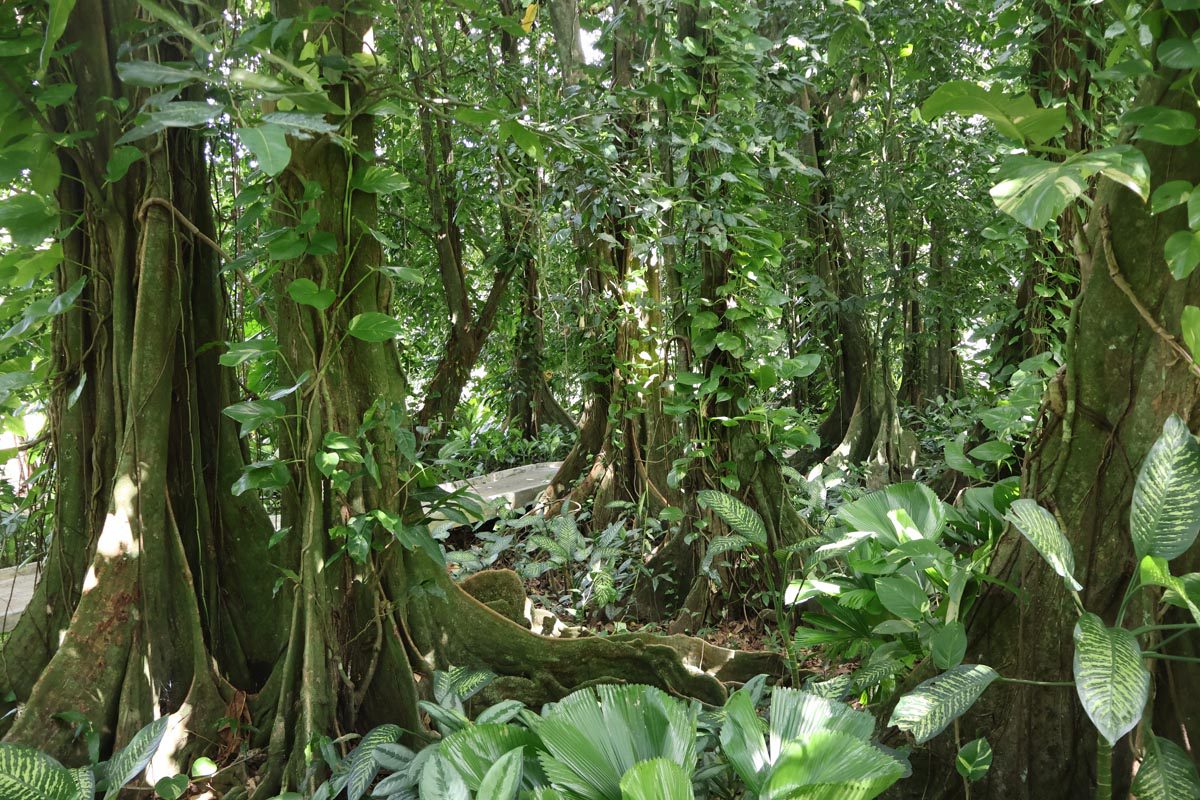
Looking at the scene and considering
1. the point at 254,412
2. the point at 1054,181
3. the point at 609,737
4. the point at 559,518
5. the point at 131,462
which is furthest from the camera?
the point at 559,518

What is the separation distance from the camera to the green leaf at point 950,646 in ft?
5.90

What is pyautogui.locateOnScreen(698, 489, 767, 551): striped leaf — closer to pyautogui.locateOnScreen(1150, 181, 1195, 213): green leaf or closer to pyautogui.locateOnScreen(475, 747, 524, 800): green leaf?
pyautogui.locateOnScreen(475, 747, 524, 800): green leaf

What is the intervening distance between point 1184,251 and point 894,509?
93 centimetres

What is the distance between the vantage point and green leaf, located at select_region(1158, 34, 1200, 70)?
4.77ft

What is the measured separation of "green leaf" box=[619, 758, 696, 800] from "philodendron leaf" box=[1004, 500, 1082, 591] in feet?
2.46

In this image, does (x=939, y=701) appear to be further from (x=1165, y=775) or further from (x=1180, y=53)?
(x=1180, y=53)

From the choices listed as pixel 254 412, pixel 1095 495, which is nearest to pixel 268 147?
pixel 254 412

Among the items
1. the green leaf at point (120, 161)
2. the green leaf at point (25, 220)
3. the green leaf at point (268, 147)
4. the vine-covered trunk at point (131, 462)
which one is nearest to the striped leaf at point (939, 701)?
the green leaf at point (268, 147)

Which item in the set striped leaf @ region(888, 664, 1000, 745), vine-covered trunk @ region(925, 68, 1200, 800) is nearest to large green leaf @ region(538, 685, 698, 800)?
striped leaf @ region(888, 664, 1000, 745)

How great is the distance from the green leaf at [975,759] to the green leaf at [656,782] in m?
0.64

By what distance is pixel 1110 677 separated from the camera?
1414 millimetres

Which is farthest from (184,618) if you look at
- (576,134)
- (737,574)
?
(737,574)

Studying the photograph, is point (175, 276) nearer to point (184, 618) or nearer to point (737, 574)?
point (184, 618)

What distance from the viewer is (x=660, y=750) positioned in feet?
5.60
